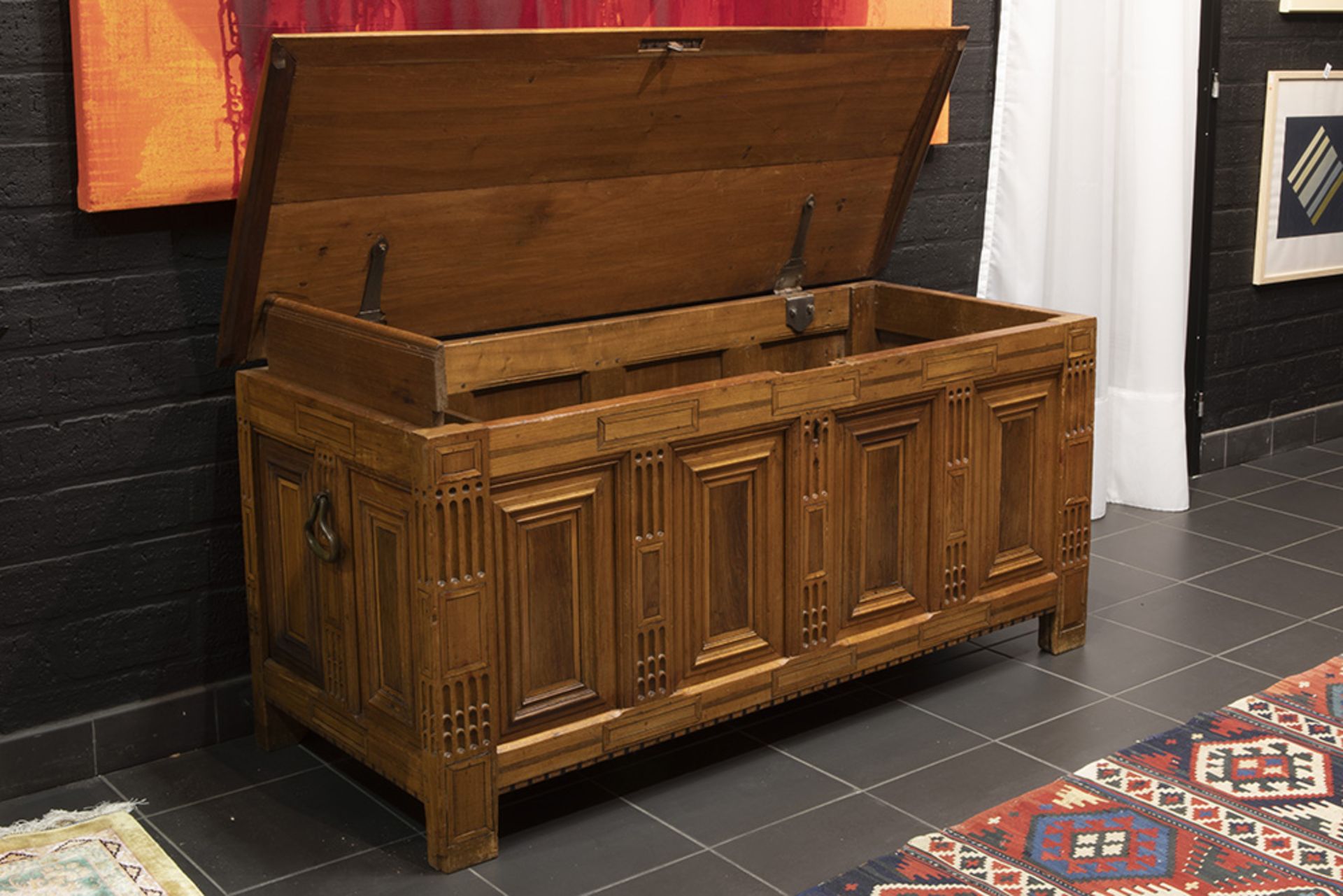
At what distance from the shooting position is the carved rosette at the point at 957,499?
316 centimetres

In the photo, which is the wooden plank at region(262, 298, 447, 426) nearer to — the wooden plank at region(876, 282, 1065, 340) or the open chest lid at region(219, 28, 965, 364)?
the open chest lid at region(219, 28, 965, 364)

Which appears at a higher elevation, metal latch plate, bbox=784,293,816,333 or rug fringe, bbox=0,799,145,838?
metal latch plate, bbox=784,293,816,333

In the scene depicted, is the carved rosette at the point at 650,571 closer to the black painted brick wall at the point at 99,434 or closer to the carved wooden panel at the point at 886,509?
the carved wooden panel at the point at 886,509

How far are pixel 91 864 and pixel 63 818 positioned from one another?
0.63ft

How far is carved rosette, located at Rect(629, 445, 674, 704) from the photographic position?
272 cm

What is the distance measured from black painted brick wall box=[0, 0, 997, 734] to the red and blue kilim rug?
131 centimetres

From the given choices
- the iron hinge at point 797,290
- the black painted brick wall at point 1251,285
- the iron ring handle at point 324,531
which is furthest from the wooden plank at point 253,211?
the black painted brick wall at point 1251,285

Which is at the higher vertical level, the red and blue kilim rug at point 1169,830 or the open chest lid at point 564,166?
the open chest lid at point 564,166

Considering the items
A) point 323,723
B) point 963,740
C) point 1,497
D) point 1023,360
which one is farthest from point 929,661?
point 1,497

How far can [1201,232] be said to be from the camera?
484cm

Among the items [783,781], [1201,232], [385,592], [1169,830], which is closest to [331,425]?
[385,592]

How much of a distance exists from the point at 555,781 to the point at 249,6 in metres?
1.45

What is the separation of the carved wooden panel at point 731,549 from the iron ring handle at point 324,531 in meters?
0.58

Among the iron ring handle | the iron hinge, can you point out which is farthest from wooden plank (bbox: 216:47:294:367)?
the iron hinge
